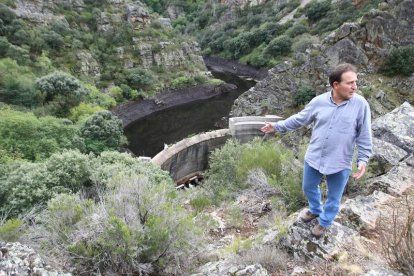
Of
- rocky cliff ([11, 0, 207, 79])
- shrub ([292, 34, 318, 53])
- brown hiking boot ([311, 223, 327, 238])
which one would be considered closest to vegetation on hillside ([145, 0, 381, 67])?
shrub ([292, 34, 318, 53])

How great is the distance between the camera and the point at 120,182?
525 centimetres

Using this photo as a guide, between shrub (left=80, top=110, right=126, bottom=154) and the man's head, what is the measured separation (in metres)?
20.3

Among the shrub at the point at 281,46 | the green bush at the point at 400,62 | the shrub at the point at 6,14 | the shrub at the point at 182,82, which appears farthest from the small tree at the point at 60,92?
the shrub at the point at 281,46

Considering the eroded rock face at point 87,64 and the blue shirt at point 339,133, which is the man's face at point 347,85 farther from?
the eroded rock face at point 87,64

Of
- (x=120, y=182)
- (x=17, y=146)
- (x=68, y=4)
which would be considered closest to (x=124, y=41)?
(x=68, y=4)

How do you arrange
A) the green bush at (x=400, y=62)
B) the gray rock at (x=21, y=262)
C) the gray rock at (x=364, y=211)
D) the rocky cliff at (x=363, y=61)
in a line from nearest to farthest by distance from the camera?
the gray rock at (x=21, y=262), the gray rock at (x=364, y=211), the rocky cliff at (x=363, y=61), the green bush at (x=400, y=62)

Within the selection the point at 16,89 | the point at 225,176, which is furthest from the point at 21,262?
the point at 16,89

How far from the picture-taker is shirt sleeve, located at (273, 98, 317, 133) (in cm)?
428

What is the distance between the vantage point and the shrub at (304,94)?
2266 cm

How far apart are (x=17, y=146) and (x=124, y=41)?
27.2m

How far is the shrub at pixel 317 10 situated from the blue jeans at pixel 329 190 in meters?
55.1

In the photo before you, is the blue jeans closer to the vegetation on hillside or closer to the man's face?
the man's face

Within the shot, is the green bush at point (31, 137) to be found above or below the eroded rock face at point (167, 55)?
below

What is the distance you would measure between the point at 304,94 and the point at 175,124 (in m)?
14.3
